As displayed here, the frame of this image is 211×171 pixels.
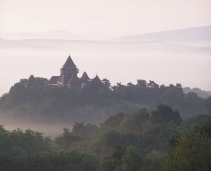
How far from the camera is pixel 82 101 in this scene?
98750 mm

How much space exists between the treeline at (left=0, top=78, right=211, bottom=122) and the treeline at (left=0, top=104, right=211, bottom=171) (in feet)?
82.9

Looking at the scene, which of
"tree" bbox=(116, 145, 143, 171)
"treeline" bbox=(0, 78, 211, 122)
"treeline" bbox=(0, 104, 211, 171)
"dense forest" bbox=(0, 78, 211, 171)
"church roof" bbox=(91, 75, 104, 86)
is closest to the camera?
"treeline" bbox=(0, 104, 211, 171)

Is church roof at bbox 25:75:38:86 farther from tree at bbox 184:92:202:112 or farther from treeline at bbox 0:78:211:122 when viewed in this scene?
tree at bbox 184:92:202:112

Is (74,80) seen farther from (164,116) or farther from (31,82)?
(164,116)

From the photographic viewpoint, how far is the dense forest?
122ft

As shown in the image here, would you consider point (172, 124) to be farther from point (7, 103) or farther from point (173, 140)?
point (7, 103)

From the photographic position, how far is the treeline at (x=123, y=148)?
3309cm

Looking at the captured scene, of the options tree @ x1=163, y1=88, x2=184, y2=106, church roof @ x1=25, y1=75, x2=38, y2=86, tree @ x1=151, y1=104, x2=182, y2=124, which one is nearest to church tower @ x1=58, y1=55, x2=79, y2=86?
church roof @ x1=25, y1=75, x2=38, y2=86

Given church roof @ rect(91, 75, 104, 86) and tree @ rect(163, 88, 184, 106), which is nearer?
church roof @ rect(91, 75, 104, 86)

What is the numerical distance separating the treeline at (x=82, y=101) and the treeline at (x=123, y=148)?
25274 millimetres

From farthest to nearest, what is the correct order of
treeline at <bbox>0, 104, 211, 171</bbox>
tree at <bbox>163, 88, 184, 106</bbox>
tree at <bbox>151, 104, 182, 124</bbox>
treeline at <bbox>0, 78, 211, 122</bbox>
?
tree at <bbox>163, 88, 184, 106</bbox>, treeline at <bbox>0, 78, 211, 122</bbox>, tree at <bbox>151, 104, 182, 124</bbox>, treeline at <bbox>0, 104, 211, 171</bbox>

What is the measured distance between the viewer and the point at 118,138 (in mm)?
55094

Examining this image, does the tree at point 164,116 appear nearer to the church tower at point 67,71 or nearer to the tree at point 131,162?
the tree at point 131,162

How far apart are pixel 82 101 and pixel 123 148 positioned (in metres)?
55.3
